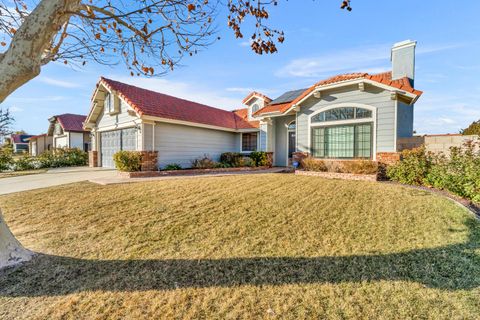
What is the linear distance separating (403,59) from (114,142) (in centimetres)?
1857

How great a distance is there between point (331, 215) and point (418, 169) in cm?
526

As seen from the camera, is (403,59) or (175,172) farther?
(403,59)

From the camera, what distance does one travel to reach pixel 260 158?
602 inches

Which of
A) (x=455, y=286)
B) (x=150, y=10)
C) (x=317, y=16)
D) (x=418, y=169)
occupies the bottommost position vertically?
(x=455, y=286)

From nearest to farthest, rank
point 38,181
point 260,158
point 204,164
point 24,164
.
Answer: point 38,181 < point 204,164 < point 260,158 < point 24,164

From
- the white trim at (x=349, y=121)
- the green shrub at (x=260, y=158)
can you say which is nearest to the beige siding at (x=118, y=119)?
the green shrub at (x=260, y=158)

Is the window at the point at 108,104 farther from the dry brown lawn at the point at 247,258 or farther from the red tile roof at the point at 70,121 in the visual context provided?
the red tile roof at the point at 70,121

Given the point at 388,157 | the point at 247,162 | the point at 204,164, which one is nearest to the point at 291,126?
the point at 247,162

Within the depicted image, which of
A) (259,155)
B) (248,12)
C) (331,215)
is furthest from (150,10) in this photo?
(259,155)

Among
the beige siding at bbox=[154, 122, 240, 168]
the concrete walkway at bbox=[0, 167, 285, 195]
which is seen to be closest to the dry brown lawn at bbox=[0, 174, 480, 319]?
the concrete walkway at bbox=[0, 167, 285, 195]

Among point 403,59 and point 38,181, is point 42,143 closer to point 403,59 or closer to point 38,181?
point 38,181

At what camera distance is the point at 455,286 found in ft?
10.3

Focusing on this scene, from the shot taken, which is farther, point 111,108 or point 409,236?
point 111,108

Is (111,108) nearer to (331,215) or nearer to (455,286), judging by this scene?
(331,215)
